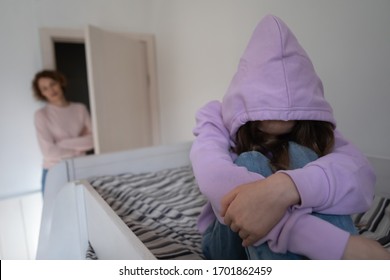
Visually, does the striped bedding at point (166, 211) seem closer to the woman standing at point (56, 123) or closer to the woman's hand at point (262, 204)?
the woman's hand at point (262, 204)

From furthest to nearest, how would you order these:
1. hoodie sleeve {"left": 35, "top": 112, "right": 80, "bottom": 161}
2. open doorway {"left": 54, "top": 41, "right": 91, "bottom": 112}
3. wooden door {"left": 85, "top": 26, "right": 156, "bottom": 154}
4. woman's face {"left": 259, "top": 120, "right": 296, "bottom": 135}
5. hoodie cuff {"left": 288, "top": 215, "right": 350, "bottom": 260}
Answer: open doorway {"left": 54, "top": 41, "right": 91, "bottom": 112} → hoodie sleeve {"left": 35, "top": 112, "right": 80, "bottom": 161} → wooden door {"left": 85, "top": 26, "right": 156, "bottom": 154} → woman's face {"left": 259, "top": 120, "right": 296, "bottom": 135} → hoodie cuff {"left": 288, "top": 215, "right": 350, "bottom": 260}

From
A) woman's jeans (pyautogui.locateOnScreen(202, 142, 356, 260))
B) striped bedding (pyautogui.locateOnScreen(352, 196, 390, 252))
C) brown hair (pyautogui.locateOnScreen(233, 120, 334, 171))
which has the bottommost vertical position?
striped bedding (pyautogui.locateOnScreen(352, 196, 390, 252))

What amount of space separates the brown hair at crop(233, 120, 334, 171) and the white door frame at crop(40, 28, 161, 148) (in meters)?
1.57

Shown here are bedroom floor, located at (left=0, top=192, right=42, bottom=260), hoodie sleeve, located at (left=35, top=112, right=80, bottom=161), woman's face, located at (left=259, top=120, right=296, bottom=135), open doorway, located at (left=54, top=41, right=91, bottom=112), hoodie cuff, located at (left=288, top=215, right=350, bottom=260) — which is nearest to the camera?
hoodie cuff, located at (left=288, top=215, right=350, bottom=260)

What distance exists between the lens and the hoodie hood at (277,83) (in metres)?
0.45

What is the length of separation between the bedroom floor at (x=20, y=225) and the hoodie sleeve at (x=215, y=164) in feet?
2.06

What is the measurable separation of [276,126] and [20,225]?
3.95 feet

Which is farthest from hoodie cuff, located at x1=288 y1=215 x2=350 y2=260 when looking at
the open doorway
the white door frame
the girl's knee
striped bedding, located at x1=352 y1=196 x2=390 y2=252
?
the open doorway

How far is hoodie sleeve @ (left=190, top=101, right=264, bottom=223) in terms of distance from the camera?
16.7 inches

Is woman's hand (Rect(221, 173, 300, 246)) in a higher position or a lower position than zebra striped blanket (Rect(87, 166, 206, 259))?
higher

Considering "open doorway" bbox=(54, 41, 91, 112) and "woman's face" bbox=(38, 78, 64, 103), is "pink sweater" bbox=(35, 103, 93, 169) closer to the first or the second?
"woman's face" bbox=(38, 78, 64, 103)

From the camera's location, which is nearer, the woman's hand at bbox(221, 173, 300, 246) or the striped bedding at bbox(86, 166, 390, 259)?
the woman's hand at bbox(221, 173, 300, 246)

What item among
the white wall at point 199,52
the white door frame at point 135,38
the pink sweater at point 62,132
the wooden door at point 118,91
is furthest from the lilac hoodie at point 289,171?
the white door frame at point 135,38
